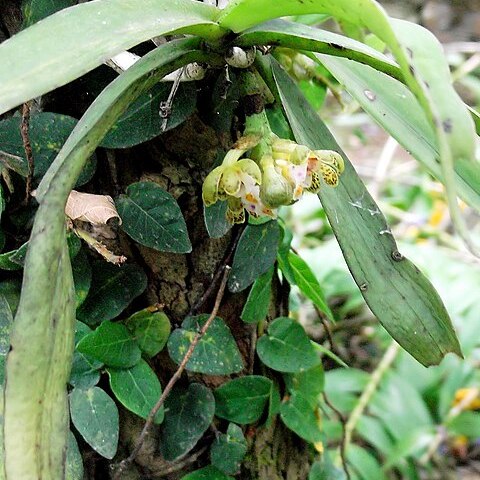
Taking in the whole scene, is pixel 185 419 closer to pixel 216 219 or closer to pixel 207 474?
pixel 207 474

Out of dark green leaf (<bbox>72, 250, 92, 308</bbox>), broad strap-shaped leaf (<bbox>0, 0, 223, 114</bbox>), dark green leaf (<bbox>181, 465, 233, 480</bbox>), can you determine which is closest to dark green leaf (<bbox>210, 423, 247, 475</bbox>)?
dark green leaf (<bbox>181, 465, 233, 480</bbox>)

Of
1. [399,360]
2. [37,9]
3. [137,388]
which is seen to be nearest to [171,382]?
[137,388]

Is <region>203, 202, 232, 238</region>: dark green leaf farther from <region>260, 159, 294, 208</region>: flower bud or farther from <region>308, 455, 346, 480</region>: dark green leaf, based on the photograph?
<region>308, 455, 346, 480</region>: dark green leaf

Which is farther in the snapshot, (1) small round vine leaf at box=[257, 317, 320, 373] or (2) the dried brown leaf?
(1) small round vine leaf at box=[257, 317, 320, 373]

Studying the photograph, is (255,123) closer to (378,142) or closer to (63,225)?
(63,225)

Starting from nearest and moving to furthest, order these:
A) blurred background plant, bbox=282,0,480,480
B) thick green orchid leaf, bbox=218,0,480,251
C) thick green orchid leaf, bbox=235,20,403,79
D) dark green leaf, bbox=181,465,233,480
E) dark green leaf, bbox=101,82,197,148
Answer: thick green orchid leaf, bbox=218,0,480,251 → thick green orchid leaf, bbox=235,20,403,79 → dark green leaf, bbox=101,82,197,148 → dark green leaf, bbox=181,465,233,480 → blurred background plant, bbox=282,0,480,480

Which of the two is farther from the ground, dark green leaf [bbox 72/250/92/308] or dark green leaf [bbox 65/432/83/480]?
dark green leaf [bbox 72/250/92/308]

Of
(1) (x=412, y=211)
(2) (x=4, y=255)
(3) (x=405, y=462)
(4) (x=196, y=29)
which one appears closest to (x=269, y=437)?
(2) (x=4, y=255)
